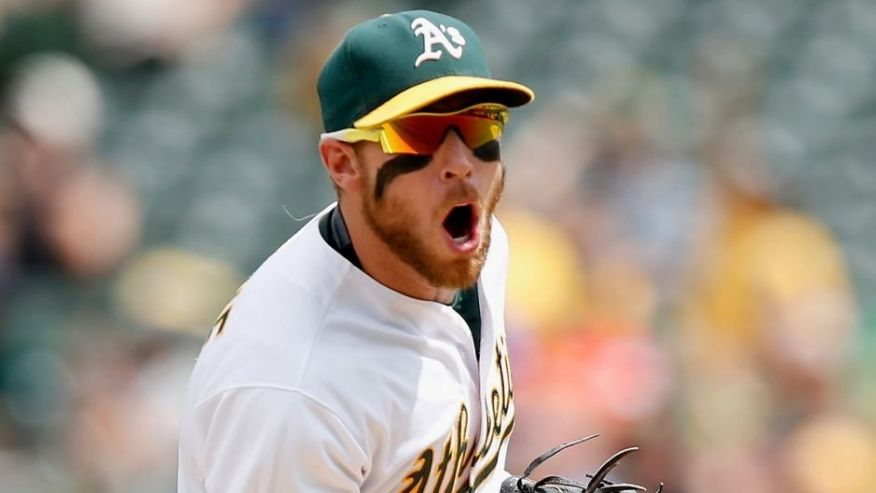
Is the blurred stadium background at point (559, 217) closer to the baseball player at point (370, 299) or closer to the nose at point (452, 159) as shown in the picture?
the baseball player at point (370, 299)

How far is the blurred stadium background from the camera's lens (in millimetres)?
5129

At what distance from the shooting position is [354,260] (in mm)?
2564

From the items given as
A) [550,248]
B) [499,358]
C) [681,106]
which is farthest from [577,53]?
[499,358]

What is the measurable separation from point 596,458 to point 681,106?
7.95ft

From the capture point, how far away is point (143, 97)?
6.45m

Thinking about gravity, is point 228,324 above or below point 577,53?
above

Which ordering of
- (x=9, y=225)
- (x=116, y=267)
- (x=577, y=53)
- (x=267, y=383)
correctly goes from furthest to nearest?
(x=577, y=53) → (x=116, y=267) → (x=9, y=225) → (x=267, y=383)

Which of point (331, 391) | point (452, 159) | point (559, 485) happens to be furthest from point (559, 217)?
point (331, 391)

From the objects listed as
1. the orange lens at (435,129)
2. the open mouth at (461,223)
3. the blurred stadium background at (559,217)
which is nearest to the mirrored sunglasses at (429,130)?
the orange lens at (435,129)

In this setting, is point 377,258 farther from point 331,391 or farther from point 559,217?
point 559,217

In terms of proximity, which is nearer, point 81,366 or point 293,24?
point 81,366

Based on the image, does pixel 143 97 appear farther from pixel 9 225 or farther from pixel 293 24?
pixel 9 225

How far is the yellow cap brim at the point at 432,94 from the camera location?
2.36 meters

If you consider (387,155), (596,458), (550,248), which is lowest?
(596,458)
